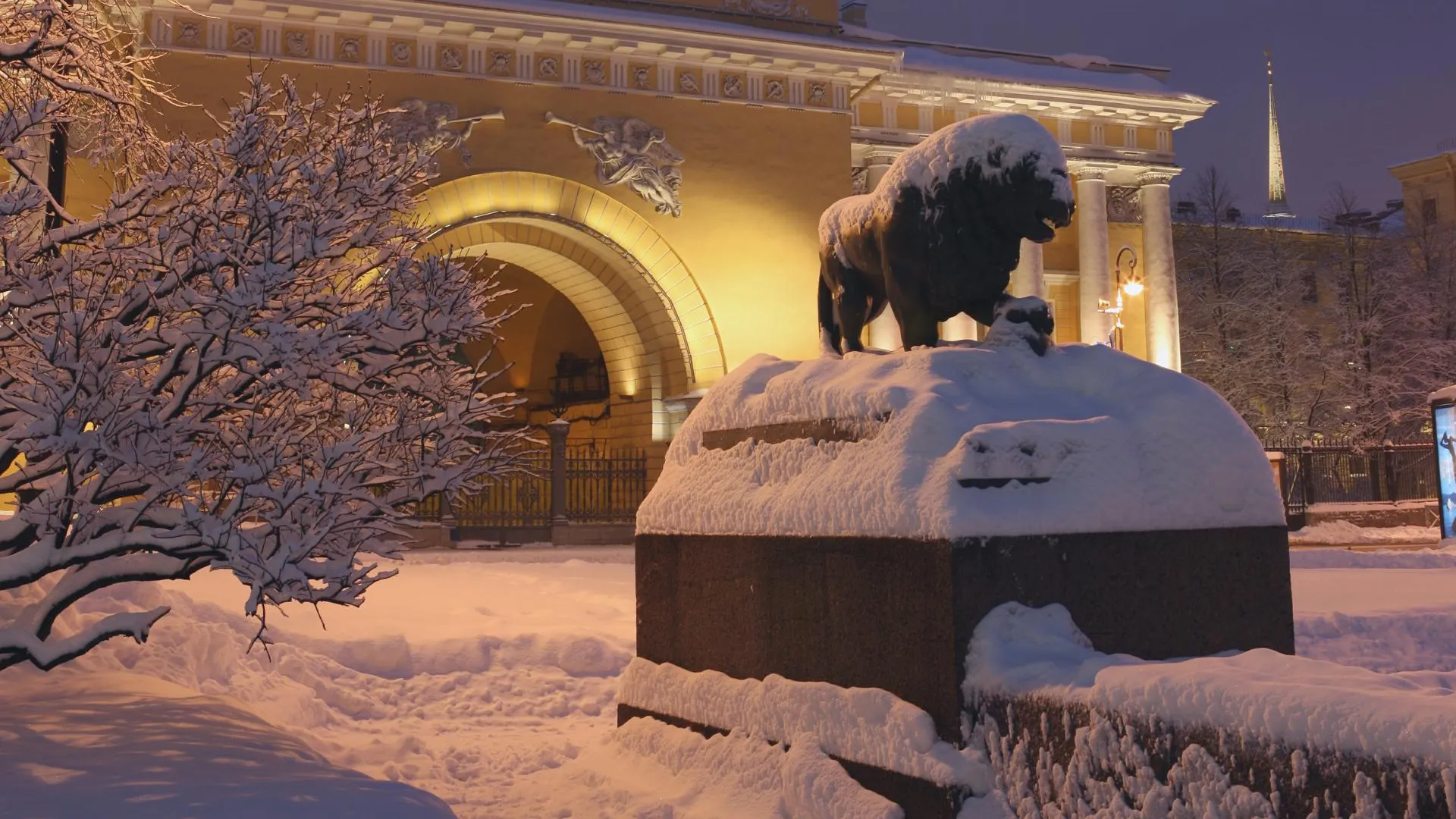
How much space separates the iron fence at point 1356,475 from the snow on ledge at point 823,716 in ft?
73.8

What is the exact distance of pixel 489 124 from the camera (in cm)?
2053

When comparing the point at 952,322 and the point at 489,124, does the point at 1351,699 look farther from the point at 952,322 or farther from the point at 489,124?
the point at 952,322

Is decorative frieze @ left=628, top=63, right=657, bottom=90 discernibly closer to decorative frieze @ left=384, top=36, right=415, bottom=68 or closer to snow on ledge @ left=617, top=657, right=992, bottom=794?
decorative frieze @ left=384, top=36, right=415, bottom=68

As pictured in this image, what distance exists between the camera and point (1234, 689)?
3129 mm

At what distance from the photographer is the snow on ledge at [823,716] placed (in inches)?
163

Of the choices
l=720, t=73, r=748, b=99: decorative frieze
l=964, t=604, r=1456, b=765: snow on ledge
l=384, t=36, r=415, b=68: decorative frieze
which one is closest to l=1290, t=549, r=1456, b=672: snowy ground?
l=964, t=604, r=1456, b=765: snow on ledge

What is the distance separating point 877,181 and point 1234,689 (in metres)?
21.3

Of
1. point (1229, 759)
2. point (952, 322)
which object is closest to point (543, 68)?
point (952, 322)

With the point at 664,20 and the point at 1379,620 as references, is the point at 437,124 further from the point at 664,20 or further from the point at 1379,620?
the point at 1379,620

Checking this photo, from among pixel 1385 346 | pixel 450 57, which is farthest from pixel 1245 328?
pixel 450 57

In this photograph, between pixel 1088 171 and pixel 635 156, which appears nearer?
pixel 635 156

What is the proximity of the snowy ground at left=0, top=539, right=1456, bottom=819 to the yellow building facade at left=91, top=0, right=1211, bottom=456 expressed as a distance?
9.99m

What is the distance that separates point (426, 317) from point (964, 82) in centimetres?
2211

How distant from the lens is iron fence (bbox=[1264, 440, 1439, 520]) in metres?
26.3
